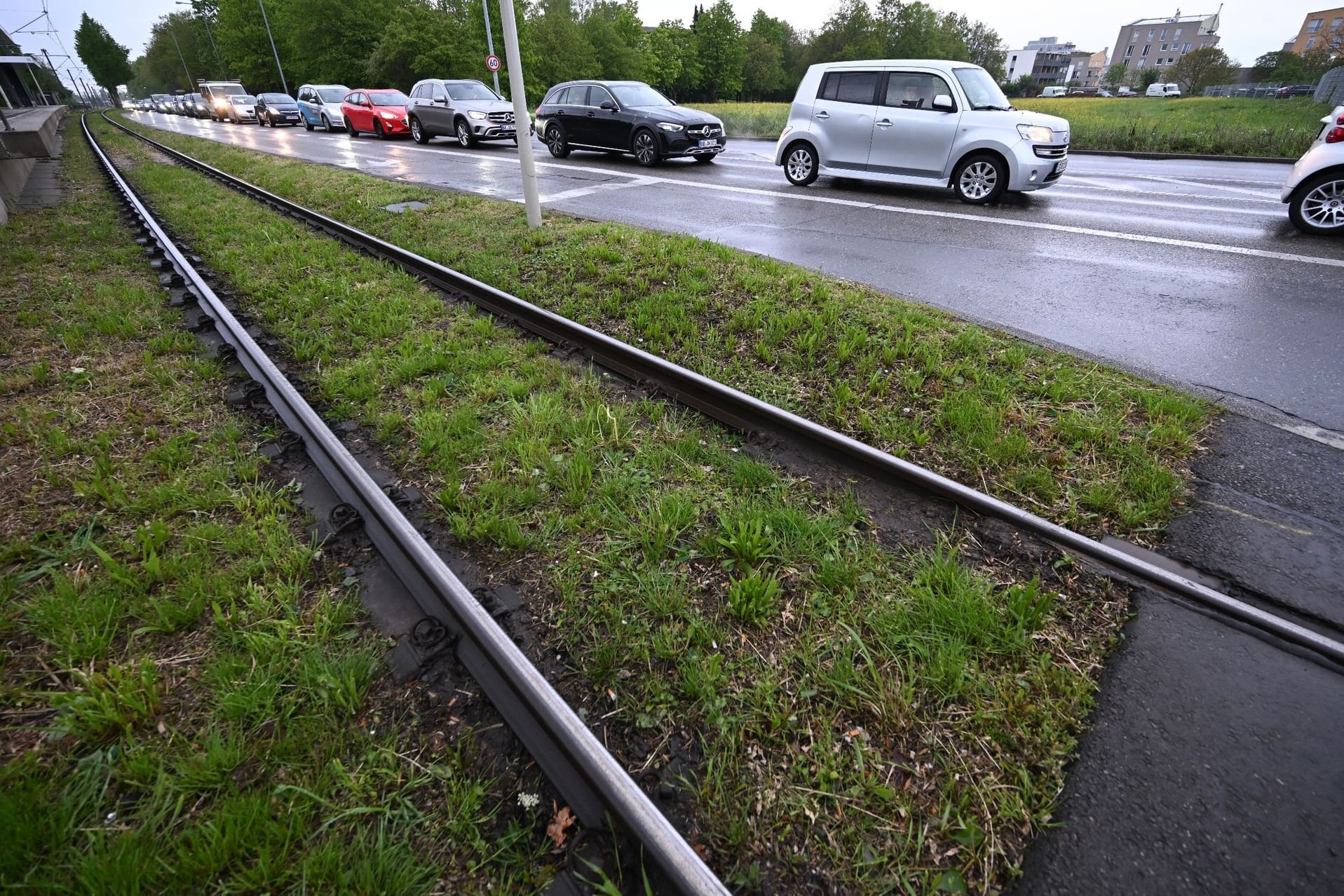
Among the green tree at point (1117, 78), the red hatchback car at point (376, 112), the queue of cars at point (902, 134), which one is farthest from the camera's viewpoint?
the green tree at point (1117, 78)

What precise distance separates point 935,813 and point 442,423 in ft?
8.97

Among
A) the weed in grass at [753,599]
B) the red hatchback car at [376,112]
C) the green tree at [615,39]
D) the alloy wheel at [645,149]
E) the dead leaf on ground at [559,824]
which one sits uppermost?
the green tree at [615,39]

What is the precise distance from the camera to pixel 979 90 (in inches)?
347

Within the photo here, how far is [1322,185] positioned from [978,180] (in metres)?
3.53

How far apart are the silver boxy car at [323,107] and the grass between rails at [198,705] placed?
88.2 ft

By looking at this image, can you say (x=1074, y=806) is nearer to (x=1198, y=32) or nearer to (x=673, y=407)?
(x=673, y=407)

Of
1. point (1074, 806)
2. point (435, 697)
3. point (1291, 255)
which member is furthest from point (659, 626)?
point (1291, 255)

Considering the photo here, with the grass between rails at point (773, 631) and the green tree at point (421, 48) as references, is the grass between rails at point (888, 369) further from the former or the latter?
the green tree at point (421, 48)

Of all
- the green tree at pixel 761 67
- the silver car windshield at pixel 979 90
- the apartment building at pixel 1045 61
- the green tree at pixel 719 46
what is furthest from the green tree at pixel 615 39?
the apartment building at pixel 1045 61

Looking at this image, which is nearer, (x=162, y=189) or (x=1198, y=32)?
(x=162, y=189)

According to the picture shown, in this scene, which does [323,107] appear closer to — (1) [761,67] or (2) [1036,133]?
(2) [1036,133]

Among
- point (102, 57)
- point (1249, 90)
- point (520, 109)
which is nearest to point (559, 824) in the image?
point (520, 109)

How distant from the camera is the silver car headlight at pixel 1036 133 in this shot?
8.33m

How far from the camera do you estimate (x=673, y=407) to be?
348 centimetres
